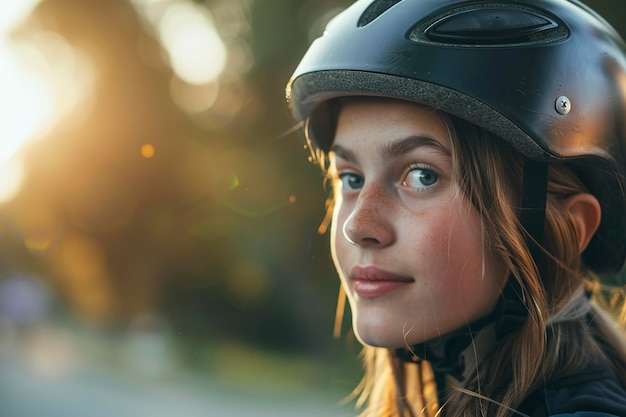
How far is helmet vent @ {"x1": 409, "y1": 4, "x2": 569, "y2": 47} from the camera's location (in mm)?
2086

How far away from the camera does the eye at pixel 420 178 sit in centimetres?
207

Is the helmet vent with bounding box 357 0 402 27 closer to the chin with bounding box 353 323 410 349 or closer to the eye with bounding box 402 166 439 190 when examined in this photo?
the eye with bounding box 402 166 439 190

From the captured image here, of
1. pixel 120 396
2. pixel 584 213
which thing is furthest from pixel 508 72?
pixel 120 396

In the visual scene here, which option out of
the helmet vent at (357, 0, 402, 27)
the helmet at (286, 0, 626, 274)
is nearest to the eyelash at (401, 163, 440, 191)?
the helmet at (286, 0, 626, 274)

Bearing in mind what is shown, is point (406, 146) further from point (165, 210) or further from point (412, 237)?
point (165, 210)

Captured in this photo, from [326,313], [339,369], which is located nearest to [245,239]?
[326,313]

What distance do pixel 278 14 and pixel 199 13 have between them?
1.93 m

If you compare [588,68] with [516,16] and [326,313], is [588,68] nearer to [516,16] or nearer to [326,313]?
[516,16]

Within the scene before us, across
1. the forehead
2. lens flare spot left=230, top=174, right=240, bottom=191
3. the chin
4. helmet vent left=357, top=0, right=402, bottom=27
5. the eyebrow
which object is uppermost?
lens flare spot left=230, top=174, right=240, bottom=191

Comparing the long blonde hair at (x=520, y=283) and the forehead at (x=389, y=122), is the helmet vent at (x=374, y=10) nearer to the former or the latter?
the forehead at (x=389, y=122)

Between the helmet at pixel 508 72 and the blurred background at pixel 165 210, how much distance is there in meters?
7.94

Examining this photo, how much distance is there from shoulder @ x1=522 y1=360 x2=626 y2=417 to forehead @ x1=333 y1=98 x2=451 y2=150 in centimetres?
71

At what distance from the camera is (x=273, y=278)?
459 inches

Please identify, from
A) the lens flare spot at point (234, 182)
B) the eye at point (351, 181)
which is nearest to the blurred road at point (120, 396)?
the lens flare spot at point (234, 182)
